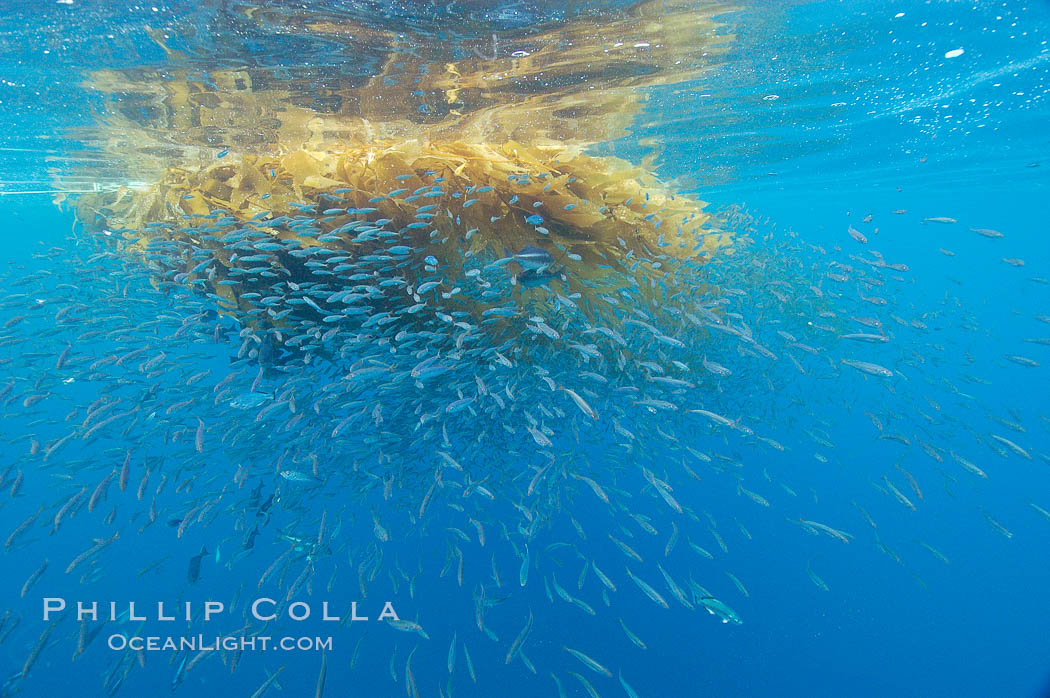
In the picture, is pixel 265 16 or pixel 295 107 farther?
pixel 295 107

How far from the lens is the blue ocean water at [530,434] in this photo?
6.08 meters

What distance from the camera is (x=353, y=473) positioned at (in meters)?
6.63

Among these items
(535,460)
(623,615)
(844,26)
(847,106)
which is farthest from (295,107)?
(847,106)

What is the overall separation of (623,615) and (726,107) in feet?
39.3

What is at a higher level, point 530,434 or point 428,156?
point 428,156

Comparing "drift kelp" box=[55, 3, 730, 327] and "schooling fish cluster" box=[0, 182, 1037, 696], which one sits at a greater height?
"drift kelp" box=[55, 3, 730, 327]

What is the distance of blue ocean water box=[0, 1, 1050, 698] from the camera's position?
608cm

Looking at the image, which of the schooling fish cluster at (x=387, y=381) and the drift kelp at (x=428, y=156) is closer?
the schooling fish cluster at (x=387, y=381)

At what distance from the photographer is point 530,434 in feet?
23.6

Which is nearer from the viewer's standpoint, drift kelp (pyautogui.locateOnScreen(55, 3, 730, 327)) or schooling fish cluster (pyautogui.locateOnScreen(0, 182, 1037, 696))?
schooling fish cluster (pyautogui.locateOnScreen(0, 182, 1037, 696))

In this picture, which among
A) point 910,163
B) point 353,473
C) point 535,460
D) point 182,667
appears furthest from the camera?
point 910,163

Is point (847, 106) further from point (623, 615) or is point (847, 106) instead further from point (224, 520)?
point (224, 520)

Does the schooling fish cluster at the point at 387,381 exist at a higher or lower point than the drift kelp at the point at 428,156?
lower

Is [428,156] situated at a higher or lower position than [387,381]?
higher
